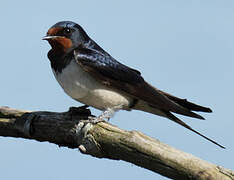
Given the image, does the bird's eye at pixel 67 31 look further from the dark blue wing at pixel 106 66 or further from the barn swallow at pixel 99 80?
the dark blue wing at pixel 106 66

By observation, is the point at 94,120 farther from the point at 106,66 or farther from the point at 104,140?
the point at 106,66

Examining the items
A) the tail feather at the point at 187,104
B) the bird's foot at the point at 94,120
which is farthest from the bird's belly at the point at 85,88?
the tail feather at the point at 187,104

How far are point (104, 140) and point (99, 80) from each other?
30.6 inches

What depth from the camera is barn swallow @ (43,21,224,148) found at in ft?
14.4

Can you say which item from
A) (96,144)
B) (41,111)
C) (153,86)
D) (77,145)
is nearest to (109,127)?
(96,144)

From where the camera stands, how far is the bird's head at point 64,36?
4523mm

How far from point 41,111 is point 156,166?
1.26 metres

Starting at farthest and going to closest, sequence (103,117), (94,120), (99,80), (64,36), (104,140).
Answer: (64,36), (99,80), (103,117), (94,120), (104,140)

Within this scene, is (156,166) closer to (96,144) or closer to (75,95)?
(96,144)

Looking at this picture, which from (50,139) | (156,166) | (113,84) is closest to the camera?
(156,166)

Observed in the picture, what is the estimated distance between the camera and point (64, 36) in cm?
455

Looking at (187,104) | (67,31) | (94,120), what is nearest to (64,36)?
(67,31)

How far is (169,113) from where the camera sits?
4676 mm

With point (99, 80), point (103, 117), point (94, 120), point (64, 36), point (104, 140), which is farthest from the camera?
point (64, 36)
